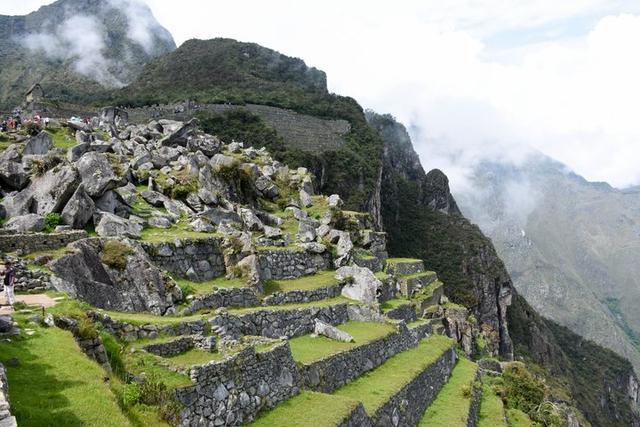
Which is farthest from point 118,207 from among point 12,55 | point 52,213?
point 12,55

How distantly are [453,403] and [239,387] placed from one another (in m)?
10.4

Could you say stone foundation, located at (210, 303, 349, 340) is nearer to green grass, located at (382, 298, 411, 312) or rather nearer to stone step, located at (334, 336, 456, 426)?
stone step, located at (334, 336, 456, 426)

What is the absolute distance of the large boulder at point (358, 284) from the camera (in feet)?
67.9

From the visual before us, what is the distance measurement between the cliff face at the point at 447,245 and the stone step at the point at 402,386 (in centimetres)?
4679

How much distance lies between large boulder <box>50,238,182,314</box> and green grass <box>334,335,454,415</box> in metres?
4.85

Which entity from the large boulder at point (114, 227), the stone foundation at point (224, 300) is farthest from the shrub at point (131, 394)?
the large boulder at point (114, 227)

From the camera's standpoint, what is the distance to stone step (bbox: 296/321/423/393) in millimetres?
13219

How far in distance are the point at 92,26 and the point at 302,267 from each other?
107 meters

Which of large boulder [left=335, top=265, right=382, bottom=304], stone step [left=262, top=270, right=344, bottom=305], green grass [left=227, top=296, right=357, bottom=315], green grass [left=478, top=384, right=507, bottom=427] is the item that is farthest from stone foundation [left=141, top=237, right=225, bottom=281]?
green grass [left=478, top=384, right=507, bottom=427]

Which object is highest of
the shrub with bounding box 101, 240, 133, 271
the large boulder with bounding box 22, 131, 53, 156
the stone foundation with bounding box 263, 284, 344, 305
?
the large boulder with bounding box 22, 131, 53, 156

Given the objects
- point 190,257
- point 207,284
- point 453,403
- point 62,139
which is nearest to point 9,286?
point 207,284

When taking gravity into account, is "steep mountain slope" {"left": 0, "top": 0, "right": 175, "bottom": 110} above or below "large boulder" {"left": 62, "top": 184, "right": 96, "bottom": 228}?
above

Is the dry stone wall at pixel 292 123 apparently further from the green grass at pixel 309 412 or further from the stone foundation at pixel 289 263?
the green grass at pixel 309 412

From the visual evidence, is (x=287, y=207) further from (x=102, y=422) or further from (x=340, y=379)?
(x=102, y=422)
